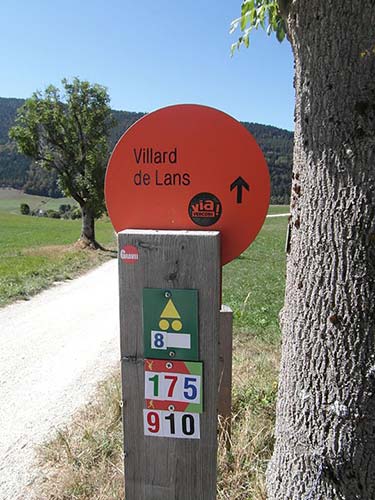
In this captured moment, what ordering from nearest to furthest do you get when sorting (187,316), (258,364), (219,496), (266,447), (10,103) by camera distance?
1. (187,316)
2. (219,496)
3. (266,447)
4. (258,364)
5. (10,103)

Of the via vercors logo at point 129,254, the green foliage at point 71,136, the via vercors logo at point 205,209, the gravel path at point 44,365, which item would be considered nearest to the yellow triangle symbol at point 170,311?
the via vercors logo at point 129,254

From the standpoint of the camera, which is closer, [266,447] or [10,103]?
[266,447]

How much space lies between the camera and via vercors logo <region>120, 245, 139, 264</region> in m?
1.82

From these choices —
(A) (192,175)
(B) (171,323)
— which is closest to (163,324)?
(B) (171,323)

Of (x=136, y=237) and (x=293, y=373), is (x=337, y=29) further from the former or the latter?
(x=293, y=373)

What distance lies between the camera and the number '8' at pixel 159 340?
1.83 metres

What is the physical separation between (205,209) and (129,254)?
381 millimetres

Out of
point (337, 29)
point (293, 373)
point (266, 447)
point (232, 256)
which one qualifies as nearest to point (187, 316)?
point (232, 256)

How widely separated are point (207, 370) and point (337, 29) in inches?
59.4

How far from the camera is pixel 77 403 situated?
15.1 ft

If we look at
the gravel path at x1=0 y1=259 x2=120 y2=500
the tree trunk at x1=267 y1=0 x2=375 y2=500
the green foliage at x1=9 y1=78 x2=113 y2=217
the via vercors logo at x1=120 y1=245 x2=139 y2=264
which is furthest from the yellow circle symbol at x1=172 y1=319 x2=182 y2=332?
the green foliage at x1=9 y1=78 x2=113 y2=217

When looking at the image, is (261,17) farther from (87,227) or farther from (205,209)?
(87,227)

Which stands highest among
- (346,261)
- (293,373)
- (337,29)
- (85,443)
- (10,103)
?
(10,103)

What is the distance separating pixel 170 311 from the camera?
1.82 meters
